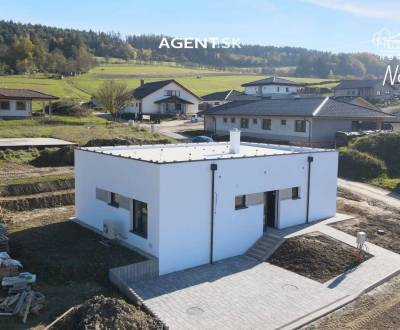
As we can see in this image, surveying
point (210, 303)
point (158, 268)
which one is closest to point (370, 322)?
point (210, 303)

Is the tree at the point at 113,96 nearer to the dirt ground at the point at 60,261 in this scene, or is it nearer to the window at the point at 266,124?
the window at the point at 266,124

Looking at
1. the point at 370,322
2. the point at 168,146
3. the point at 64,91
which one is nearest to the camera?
the point at 370,322

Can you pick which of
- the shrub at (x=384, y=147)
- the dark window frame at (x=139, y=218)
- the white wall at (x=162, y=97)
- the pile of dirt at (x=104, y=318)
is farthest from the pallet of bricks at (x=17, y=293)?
the white wall at (x=162, y=97)

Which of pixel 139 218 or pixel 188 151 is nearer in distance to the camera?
pixel 139 218

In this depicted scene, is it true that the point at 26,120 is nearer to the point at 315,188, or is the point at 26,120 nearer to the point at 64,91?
the point at 64,91

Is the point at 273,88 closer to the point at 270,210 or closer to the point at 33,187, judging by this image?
the point at 33,187

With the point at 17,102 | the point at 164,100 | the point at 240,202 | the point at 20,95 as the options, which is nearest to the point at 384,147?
the point at 240,202
